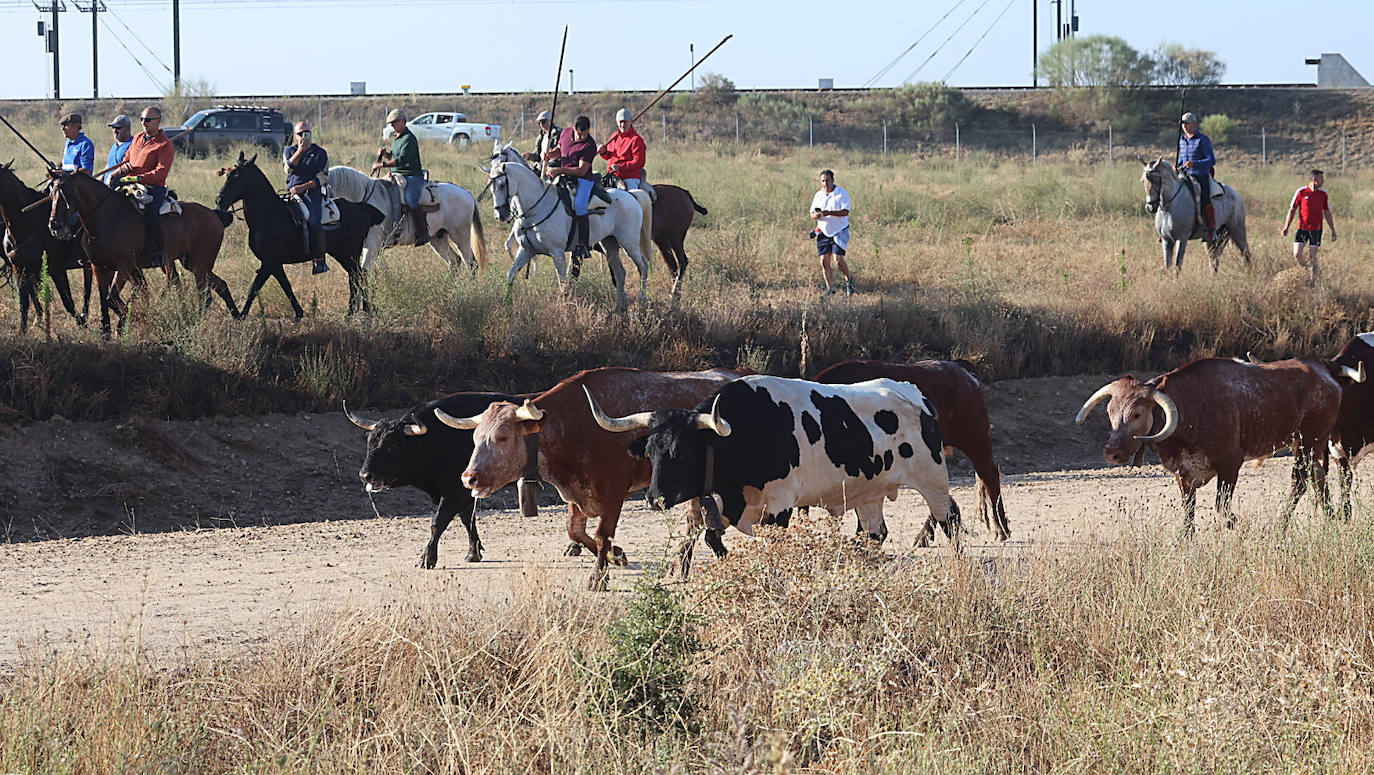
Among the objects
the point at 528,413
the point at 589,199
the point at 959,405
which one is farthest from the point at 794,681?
the point at 589,199

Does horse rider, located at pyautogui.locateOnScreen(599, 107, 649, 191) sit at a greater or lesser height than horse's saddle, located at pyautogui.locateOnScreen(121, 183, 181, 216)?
greater

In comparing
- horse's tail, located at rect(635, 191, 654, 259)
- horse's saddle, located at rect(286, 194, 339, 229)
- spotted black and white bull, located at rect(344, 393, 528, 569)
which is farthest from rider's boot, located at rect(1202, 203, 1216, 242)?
spotted black and white bull, located at rect(344, 393, 528, 569)

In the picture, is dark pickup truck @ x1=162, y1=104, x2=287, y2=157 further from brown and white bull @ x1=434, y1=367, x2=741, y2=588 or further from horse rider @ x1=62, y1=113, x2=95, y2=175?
brown and white bull @ x1=434, y1=367, x2=741, y2=588

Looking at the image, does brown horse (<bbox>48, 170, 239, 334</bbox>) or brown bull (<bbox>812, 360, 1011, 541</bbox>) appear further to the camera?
brown horse (<bbox>48, 170, 239, 334</bbox>)

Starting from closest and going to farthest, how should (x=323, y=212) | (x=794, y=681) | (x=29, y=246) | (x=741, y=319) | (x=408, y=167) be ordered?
(x=794, y=681) < (x=29, y=246) < (x=323, y=212) < (x=741, y=319) < (x=408, y=167)

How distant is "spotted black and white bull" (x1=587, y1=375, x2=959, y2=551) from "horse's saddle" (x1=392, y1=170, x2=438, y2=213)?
11882 mm

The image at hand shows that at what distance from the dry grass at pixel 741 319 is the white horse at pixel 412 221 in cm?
33

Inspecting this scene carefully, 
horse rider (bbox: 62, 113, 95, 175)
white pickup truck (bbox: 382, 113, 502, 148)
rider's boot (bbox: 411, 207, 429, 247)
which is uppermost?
white pickup truck (bbox: 382, 113, 502, 148)

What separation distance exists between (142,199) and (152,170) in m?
0.85

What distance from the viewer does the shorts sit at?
21906mm

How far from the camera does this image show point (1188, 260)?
955 inches

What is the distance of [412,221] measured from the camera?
21.0m

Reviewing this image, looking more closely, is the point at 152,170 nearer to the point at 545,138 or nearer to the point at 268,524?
the point at 545,138

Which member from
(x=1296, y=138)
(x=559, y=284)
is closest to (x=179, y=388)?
(x=559, y=284)
